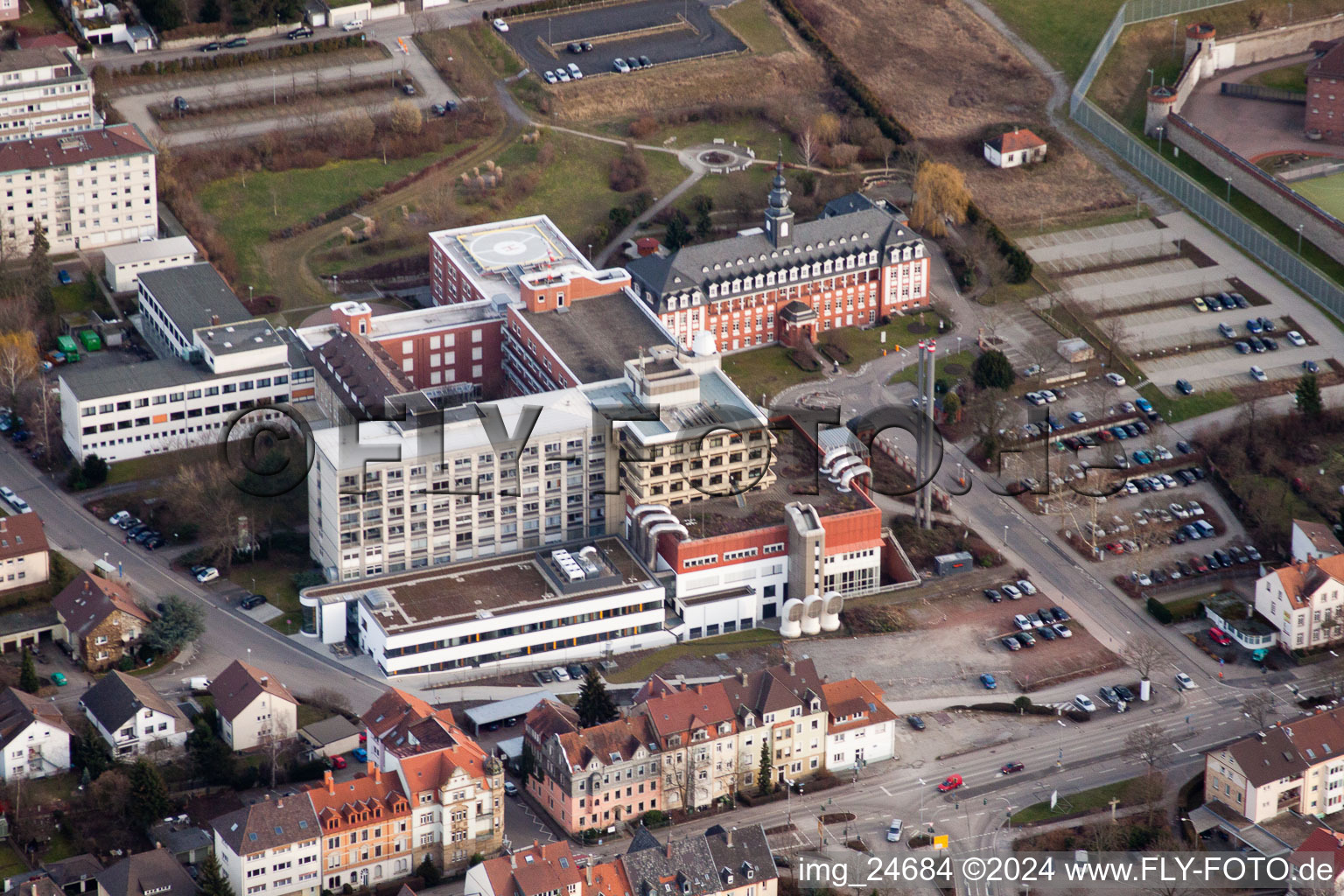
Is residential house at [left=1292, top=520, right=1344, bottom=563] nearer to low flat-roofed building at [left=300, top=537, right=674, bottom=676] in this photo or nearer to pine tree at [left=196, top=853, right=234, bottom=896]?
low flat-roofed building at [left=300, top=537, right=674, bottom=676]

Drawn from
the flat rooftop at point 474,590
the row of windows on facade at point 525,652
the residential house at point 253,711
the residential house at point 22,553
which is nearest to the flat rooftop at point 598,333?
the flat rooftop at point 474,590

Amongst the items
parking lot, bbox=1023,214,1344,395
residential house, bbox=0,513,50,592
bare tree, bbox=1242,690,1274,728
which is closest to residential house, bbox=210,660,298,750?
residential house, bbox=0,513,50,592

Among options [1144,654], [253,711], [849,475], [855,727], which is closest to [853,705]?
[855,727]

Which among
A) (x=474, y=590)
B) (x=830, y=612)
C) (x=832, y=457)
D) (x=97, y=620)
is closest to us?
(x=97, y=620)

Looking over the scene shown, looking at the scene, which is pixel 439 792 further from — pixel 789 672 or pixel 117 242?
pixel 117 242

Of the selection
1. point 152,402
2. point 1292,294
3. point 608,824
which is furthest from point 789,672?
point 1292,294

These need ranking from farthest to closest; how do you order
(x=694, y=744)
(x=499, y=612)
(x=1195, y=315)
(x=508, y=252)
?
(x=1195, y=315)
(x=508, y=252)
(x=499, y=612)
(x=694, y=744)

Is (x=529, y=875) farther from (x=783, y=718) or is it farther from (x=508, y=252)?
(x=508, y=252)

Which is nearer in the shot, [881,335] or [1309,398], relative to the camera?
[1309,398]
